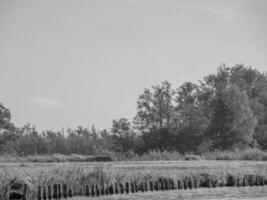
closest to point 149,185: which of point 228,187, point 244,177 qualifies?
point 228,187

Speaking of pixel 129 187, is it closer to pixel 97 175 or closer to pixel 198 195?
pixel 97 175

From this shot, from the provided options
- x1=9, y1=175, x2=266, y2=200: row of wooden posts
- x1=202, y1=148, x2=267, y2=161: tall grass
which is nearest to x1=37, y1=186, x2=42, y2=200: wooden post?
x1=9, y1=175, x2=266, y2=200: row of wooden posts

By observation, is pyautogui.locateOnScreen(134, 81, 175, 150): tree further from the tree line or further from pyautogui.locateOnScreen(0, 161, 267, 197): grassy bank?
pyautogui.locateOnScreen(0, 161, 267, 197): grassy bank

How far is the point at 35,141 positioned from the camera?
82438 mm

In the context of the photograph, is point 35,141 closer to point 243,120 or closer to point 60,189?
point 243,120

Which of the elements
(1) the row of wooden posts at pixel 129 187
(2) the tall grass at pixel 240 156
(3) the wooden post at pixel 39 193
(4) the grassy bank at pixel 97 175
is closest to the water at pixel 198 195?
(1) the row of wooden posts at pixel 129 187

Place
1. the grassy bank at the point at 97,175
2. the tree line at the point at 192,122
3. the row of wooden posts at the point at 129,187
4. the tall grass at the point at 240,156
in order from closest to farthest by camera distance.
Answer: the grassy bank at the point at 97,175
the row of wooden posts at the point at 129,187
the tall grass at the point at 240,156
the tree line at the point at 192,122

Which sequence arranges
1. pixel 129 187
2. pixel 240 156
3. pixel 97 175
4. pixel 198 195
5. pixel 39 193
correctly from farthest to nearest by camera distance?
pixel 240 156, pixel 129 187, pixel 97 175, pixel 198 195, pixel 39 193

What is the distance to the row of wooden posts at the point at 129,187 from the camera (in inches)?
708

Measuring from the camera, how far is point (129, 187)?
2045cm

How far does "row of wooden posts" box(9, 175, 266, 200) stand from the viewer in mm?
17983

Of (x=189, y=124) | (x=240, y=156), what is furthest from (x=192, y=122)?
(x=240, y=156)

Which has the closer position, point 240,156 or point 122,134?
point 240,156

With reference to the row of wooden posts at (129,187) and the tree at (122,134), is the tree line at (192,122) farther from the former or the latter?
the row of wooden posts at (129,187)
